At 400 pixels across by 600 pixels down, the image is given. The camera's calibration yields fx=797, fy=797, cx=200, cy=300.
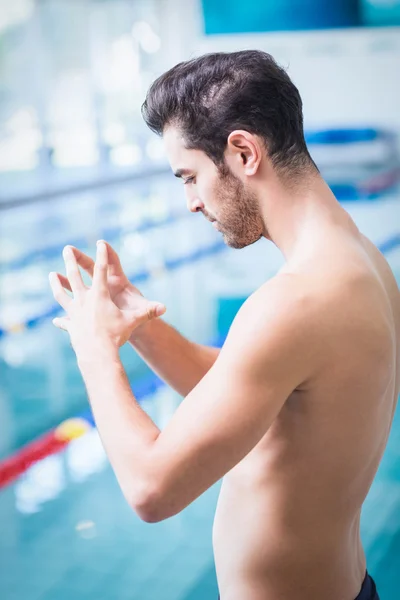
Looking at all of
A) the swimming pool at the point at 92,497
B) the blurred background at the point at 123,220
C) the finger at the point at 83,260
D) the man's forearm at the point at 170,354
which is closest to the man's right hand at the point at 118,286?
the finger at the point at 83,260

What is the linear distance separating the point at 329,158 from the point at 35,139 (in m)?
5.02

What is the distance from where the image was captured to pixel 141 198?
12.5 meters

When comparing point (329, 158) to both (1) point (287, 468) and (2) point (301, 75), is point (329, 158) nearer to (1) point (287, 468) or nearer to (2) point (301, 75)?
(2) point (301, 75)

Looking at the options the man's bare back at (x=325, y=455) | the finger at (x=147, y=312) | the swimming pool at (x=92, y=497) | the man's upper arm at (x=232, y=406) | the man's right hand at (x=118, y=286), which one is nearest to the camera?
the man's upper arm at (x=232, y=406)

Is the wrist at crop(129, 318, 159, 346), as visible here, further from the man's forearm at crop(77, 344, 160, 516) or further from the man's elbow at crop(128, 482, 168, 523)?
the man's elbow at crop(128, 482, 168, 523)

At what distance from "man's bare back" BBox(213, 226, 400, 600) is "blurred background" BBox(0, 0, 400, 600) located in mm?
1018

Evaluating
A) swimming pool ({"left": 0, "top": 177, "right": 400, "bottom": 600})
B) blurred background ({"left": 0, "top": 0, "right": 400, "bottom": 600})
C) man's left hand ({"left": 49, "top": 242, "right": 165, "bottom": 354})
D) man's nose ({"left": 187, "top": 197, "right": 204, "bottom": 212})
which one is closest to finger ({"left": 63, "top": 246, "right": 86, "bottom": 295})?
man's left hand ({"left": 49, "top": 242, "right": 165, "bottom": 354})

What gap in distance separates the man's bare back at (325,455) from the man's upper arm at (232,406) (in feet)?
0.15

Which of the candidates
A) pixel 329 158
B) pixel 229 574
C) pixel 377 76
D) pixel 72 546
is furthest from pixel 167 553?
pixel 329 158

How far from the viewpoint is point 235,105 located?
4.10 ft

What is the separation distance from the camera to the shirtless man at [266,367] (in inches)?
43.5

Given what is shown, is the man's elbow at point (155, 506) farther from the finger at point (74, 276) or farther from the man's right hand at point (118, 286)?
the man's right hand at point (118, 286)

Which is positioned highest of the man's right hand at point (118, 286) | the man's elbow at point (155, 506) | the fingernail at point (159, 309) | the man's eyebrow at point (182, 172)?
the man's eyebrow at point (182, 172)

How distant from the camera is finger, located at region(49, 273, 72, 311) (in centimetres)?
133
